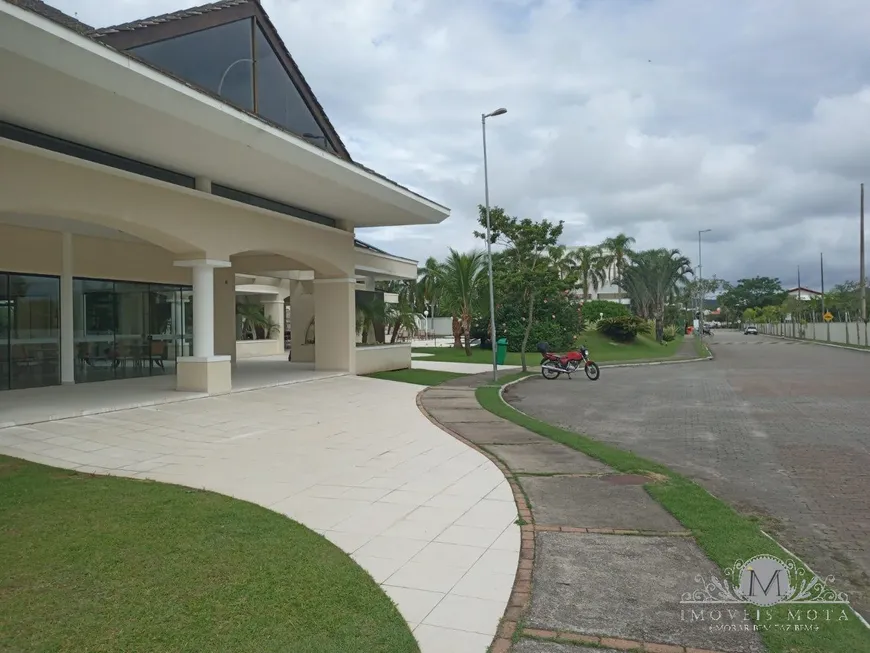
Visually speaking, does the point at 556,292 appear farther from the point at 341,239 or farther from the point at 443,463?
the point at 443,463

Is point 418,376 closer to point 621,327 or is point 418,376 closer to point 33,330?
point 33,330

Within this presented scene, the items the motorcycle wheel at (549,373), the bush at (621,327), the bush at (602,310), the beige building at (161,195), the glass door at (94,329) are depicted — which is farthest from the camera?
the bush at (602,310)

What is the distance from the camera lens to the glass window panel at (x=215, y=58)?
464 inches

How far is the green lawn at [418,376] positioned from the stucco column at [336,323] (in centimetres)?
105

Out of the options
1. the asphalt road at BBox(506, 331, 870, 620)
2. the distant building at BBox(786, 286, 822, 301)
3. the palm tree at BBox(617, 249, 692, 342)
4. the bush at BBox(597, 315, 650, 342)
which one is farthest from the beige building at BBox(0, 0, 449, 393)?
the distant building at BBox(786, 286, 822, 301)

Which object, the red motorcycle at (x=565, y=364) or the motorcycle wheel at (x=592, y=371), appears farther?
the red motorcycle at (x=565, y=364)

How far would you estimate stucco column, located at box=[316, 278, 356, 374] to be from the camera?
18375 millimetres

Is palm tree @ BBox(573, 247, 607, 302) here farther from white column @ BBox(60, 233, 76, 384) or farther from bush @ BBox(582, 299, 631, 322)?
white column @ BBox(60, 233, 76, 384)

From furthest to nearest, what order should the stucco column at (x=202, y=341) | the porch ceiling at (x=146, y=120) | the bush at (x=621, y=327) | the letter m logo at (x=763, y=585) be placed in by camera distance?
the bush at (x=621, y=327)
the stucco column at (x=202, y=341)
the porch ceiling at (x=146, y=120)
the letter m logo at (x=763, y=585)

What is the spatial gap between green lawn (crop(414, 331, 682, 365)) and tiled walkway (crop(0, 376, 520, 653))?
1710cm

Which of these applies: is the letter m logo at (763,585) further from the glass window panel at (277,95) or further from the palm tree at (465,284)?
the palm tree at (465,284)

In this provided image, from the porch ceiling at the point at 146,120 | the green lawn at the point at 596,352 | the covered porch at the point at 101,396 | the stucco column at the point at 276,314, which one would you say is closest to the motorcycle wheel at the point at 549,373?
the green lawn at the point at 596,352

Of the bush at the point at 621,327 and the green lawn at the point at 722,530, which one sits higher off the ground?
the bush at the point at 621,327

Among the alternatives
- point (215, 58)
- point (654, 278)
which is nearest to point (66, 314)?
point (215, 58)
